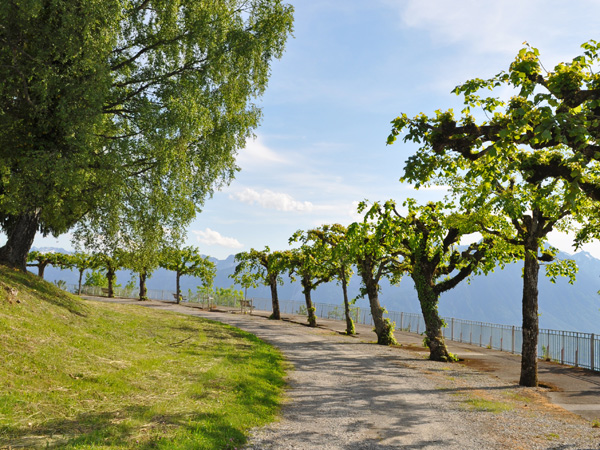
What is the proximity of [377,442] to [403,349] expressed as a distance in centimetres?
1665

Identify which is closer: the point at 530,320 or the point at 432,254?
the point at 530,320

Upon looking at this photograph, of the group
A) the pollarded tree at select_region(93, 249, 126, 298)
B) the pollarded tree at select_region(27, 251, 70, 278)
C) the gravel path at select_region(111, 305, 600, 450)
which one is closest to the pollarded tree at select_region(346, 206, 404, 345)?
the gravel path at select_region(111, 305, 600, 450)

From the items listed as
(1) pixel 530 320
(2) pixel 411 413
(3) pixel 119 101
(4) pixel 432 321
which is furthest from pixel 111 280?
(2) pixel 411 413

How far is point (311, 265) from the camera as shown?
35.4 m

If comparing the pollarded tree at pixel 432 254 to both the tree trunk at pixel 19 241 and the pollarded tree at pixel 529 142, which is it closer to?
the pollarded tree at pixel 529 142

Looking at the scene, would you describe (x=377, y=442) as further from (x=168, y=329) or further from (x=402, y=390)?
(x=168, y=329)

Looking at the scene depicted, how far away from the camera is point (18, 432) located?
6664 millimetres

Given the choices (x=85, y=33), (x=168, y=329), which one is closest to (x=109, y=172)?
(x=85, y=33)

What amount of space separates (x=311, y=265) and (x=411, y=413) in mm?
24876

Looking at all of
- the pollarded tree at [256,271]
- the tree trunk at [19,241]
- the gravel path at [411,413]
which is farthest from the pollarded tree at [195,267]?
the gravel path at [411,413]

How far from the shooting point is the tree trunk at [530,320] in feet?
49.6

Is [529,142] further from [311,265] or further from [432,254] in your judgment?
[311,265]

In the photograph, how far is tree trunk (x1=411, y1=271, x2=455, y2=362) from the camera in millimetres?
20578

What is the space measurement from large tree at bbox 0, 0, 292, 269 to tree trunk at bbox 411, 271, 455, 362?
36.0 feet
